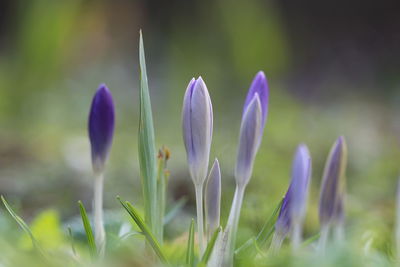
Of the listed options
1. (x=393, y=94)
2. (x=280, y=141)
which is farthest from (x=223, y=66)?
(x=280, y=141)

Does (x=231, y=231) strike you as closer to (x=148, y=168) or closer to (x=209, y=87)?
(x=148, y=168)

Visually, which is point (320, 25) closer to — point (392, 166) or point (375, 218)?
point (392, 166)

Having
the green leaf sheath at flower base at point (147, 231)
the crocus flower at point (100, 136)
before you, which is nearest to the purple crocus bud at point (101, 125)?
the crocus flower at point (100, 136)

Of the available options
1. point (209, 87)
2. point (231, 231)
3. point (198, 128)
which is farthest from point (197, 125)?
point (209, 87)

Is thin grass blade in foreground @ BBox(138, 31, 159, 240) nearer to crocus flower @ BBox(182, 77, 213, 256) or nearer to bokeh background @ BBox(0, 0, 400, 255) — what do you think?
crocus flower @ BBox(182, 77, 213, 256)

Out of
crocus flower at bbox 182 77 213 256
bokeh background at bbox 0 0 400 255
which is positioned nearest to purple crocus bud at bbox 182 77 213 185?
crocus flower at bbox 182 77 213 256

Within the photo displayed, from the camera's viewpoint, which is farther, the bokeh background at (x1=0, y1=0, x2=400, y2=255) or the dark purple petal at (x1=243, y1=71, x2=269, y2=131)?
the bokeh background at (x1=0, y1=0, x2=400, y2=255)
